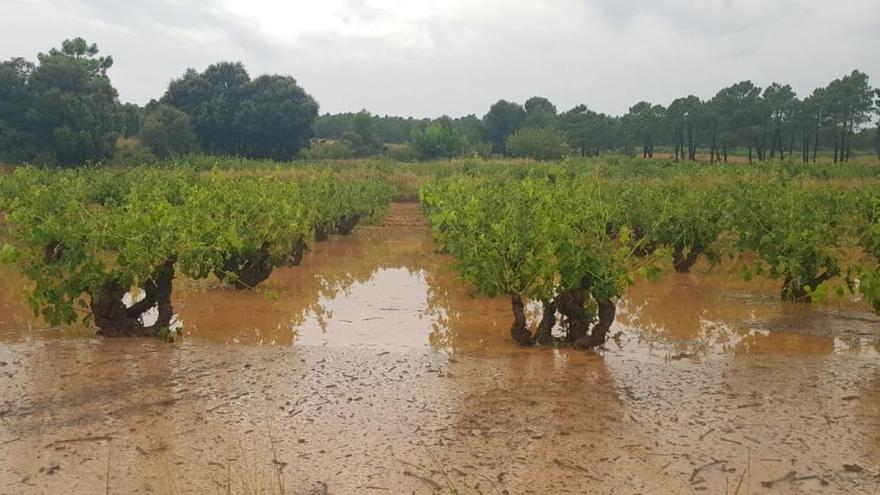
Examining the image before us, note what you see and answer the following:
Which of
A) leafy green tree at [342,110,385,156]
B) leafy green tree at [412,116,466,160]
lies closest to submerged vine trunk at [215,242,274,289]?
leafy green tree at [412,116,466,160]

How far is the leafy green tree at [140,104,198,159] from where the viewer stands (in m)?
45.4

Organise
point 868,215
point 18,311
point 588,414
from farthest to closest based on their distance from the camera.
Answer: point 868,215 < point 18,311 < point 588,414

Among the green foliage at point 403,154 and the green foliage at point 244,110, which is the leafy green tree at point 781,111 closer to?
the green foliage at point 403,154

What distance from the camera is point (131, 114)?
56.5 m

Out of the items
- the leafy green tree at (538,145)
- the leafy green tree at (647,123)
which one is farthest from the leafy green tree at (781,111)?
the leafy green tree at (538,145)

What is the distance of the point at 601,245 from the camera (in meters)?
7.79

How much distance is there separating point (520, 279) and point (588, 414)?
8.76 feet

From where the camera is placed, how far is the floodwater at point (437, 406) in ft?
15.1

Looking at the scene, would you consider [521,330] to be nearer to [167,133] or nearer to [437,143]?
[167,133]

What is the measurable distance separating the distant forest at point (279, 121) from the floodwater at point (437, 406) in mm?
34005

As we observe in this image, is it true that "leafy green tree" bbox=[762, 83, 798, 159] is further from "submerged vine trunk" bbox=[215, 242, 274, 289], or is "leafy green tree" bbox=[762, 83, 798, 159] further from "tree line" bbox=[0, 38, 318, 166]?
"submerged vine trunk" bbox=[215, 242, 274, 289]

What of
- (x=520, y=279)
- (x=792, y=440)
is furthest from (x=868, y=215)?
(x=792, y=440)

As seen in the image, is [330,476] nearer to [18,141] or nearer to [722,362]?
[722,362]

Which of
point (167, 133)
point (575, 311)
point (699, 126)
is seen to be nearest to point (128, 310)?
point (575, 311)
